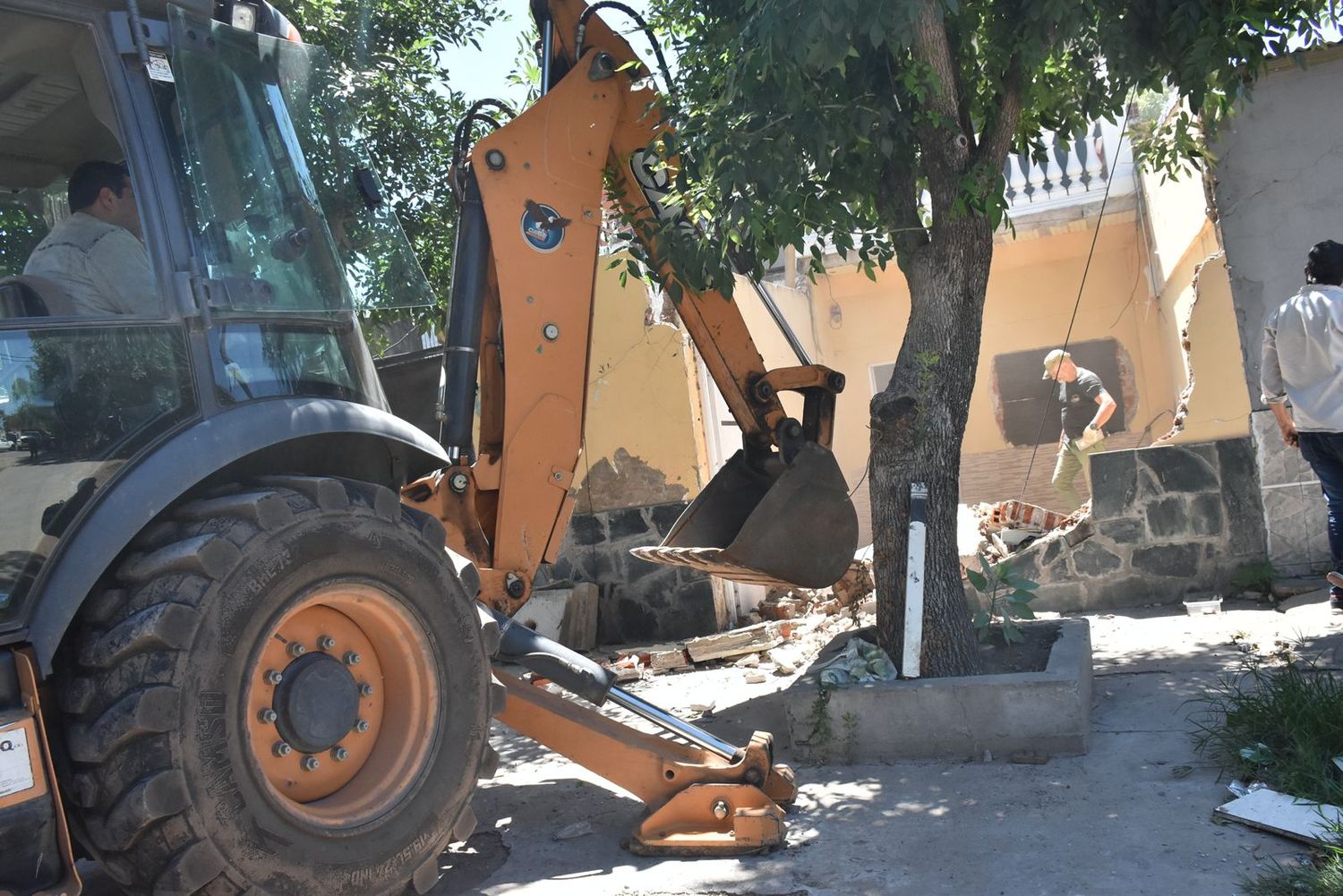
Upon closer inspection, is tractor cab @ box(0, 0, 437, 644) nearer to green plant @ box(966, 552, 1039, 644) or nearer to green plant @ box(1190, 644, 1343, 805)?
green plant @ box(1190, 644, 1343, 805)

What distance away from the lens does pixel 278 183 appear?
345cm

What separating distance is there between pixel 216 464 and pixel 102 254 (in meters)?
0.61

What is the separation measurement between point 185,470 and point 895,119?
342cm

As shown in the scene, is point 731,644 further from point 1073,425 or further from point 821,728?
point 1073,425

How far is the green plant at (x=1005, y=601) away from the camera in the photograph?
5469mm

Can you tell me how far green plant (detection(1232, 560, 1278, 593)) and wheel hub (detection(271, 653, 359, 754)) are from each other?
241 inches

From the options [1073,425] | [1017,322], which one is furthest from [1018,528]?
[1017,322]

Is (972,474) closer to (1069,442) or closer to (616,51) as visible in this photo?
(1069,442)

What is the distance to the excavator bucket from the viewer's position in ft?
16.7

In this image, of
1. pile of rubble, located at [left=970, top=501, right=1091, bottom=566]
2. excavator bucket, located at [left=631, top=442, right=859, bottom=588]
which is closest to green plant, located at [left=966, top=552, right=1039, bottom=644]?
excavator bucket, located at [left=631, top=442, right=859, bottom=588]

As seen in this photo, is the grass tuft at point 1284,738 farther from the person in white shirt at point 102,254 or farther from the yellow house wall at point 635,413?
the yellow house wall at point 635,413

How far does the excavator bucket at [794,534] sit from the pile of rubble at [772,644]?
5.46ft

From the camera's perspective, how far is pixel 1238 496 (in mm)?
7434

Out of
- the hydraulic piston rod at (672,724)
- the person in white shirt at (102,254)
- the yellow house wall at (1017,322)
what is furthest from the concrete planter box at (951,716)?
the yellow house wall at (1017,322)
